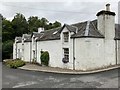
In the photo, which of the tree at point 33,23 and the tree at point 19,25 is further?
the tree at point 33,23

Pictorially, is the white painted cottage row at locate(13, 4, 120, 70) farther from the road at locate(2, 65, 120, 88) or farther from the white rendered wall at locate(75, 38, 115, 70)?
the road at locate(2, 65, 120, 88)

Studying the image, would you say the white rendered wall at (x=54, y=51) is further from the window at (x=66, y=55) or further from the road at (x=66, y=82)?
the road at (x=66, y=82)

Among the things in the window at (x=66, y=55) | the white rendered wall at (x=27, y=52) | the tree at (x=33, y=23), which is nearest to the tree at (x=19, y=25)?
the tree at (x=33, y=23)

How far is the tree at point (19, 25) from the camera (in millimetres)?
59325

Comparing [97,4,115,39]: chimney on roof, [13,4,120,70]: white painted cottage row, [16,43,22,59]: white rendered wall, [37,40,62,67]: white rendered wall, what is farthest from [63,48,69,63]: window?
[16,43,22,59]: white rendered wall

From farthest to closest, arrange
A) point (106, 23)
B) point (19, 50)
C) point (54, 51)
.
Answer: point (19, 50)
point (54, 51)
point (106, 23)

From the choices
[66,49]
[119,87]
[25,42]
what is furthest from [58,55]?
[25,42]

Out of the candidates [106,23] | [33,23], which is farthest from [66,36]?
[33,23]

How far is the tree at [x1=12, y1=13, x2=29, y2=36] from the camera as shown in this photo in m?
59.3

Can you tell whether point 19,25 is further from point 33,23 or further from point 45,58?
point 45,58

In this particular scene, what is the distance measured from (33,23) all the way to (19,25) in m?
7.94

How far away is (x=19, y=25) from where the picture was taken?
60969 mm

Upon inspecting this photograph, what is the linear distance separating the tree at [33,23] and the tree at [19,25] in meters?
2.20

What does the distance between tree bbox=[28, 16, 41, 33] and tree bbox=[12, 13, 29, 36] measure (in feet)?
7.22
